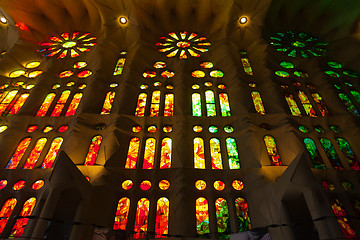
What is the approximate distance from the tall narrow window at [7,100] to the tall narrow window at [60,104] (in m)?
2.79

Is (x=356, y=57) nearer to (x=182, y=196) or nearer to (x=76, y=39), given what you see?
(x=182, y=196)

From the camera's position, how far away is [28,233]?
757 centimetres

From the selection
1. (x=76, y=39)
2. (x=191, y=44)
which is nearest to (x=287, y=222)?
(x=191, y=44)

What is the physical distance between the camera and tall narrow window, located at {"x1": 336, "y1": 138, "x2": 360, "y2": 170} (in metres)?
11.3

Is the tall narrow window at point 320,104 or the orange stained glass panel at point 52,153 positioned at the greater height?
the tall narrow window at point 320,104

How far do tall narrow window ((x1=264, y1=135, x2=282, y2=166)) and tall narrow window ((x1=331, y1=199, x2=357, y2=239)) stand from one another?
2.51m

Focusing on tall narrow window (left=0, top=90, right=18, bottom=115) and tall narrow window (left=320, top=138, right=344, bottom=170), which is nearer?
tall narrow window (left=320, top=138, right=344, bottom=170)

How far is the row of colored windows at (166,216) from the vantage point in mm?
9219

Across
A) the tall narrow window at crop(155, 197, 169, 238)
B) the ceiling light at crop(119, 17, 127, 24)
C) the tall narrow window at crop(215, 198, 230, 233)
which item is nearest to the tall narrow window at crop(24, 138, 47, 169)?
the tall narrow window at crop(155, 197, 169, 238)

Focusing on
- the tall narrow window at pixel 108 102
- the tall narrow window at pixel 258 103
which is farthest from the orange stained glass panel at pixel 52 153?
the tall narrow window at pixel 258 103

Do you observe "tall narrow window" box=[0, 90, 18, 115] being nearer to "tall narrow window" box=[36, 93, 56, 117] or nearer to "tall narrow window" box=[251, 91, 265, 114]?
"tall narrow window" box=[36, 93, 56, 117]

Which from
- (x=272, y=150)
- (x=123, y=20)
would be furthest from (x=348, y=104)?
(x=123, y=20)

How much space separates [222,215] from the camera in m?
9.58

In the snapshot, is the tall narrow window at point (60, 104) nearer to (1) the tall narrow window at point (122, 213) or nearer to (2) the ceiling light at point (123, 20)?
(2) the ceiling light at point (123, 20)
